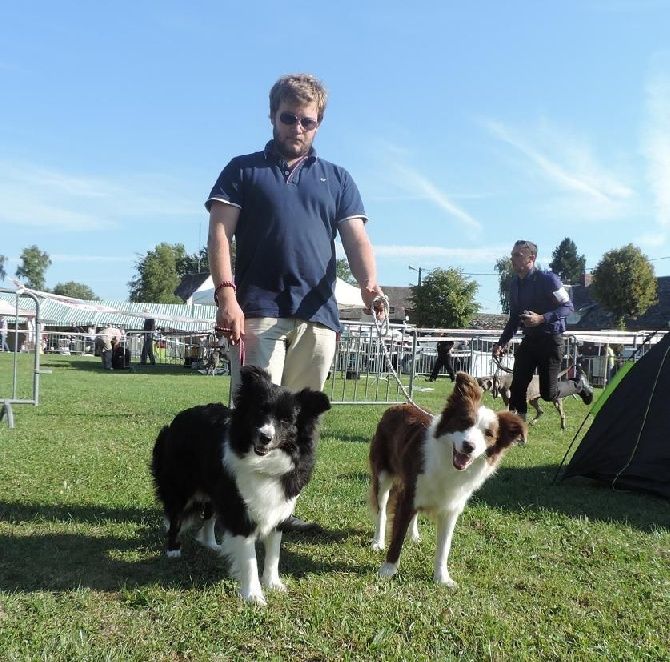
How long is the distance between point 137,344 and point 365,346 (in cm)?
2577

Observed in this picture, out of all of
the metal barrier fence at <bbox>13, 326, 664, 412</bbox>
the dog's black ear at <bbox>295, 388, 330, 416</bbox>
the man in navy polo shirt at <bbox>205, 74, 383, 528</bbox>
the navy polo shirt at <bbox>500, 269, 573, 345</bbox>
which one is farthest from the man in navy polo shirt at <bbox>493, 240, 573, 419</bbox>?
the dog's black ear at <bbox>295, 388, 330, 416</bbox>

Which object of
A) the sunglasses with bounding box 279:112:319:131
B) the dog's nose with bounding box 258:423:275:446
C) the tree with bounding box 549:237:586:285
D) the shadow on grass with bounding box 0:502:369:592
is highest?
the tree with bounding box 549:237:586:285

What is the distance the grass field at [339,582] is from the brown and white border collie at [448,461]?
0.28m

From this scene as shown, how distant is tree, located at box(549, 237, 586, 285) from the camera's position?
97562 mm

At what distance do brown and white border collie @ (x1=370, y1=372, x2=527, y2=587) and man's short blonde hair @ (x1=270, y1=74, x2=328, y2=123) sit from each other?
5.76ft

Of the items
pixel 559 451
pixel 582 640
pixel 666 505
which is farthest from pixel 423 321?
pixel 582 640

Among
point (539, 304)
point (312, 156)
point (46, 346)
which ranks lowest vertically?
point (46, 346)

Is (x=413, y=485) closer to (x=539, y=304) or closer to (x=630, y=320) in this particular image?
(x=539, y=304)

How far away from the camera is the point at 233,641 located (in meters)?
2.84

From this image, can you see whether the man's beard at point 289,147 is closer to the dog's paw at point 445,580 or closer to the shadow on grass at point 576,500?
the dog's paw at point 445,580

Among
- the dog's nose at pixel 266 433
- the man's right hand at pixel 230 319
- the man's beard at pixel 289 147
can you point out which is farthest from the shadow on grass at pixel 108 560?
the man's beard at pixel 289 147

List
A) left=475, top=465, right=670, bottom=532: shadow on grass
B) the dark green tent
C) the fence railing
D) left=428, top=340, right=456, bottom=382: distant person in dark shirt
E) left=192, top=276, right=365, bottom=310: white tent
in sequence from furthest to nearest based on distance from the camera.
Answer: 1. left=192, top=276, right=365, bottom=310: white tent
2. left=428, top=340, right=456, bottom=382: distant person in dark shirt
3. the fence railing
4. the dark green tent
5. left=475, top=465, right=670, bottom=532: shadow on grass

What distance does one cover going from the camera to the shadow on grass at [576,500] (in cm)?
504

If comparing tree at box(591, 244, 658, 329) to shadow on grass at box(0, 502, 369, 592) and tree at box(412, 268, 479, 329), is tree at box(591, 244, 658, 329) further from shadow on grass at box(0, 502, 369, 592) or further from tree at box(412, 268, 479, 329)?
shadow on grass at box(0, 502, 369, 592)
